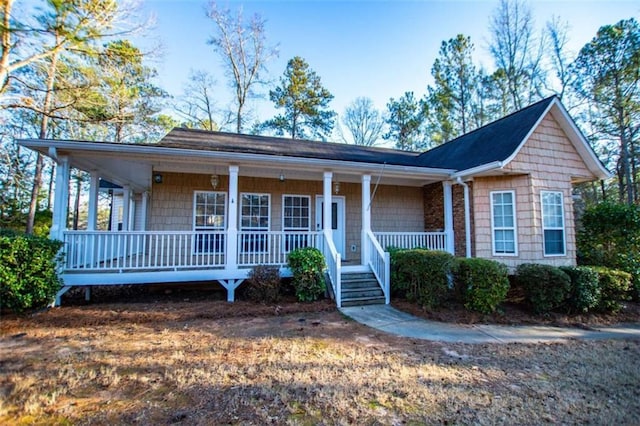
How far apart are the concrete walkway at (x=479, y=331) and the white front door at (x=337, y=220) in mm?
3754

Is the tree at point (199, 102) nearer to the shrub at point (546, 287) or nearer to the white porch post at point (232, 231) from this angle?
the white porch post at point (232, 231)

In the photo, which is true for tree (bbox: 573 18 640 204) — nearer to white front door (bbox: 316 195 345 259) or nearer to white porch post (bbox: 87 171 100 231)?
A: white front door (bbox: 316 195 345 259)

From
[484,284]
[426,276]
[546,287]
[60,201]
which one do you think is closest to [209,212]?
[60,201]

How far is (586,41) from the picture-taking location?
Answer: 14156 millimetres

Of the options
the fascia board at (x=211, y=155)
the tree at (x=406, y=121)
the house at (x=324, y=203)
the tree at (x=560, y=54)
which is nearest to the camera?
the fascia board at (x=211, y=155)

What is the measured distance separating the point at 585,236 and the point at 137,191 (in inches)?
583

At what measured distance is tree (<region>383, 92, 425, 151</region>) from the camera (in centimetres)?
2188

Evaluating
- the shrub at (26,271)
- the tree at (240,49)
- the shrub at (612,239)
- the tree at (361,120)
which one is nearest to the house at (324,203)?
the shrub at (26,271)

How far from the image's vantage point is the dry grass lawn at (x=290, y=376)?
263 cm

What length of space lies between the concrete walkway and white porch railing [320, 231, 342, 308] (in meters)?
0.72

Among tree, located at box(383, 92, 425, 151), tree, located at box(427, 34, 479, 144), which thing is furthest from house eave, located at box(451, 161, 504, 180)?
tree, located at box(383, 92, 425, 151)

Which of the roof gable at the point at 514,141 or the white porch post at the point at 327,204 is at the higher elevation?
the roof gable at the point at 514,141

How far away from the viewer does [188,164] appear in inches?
287

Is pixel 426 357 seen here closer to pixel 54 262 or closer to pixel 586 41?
pixel 54 262
